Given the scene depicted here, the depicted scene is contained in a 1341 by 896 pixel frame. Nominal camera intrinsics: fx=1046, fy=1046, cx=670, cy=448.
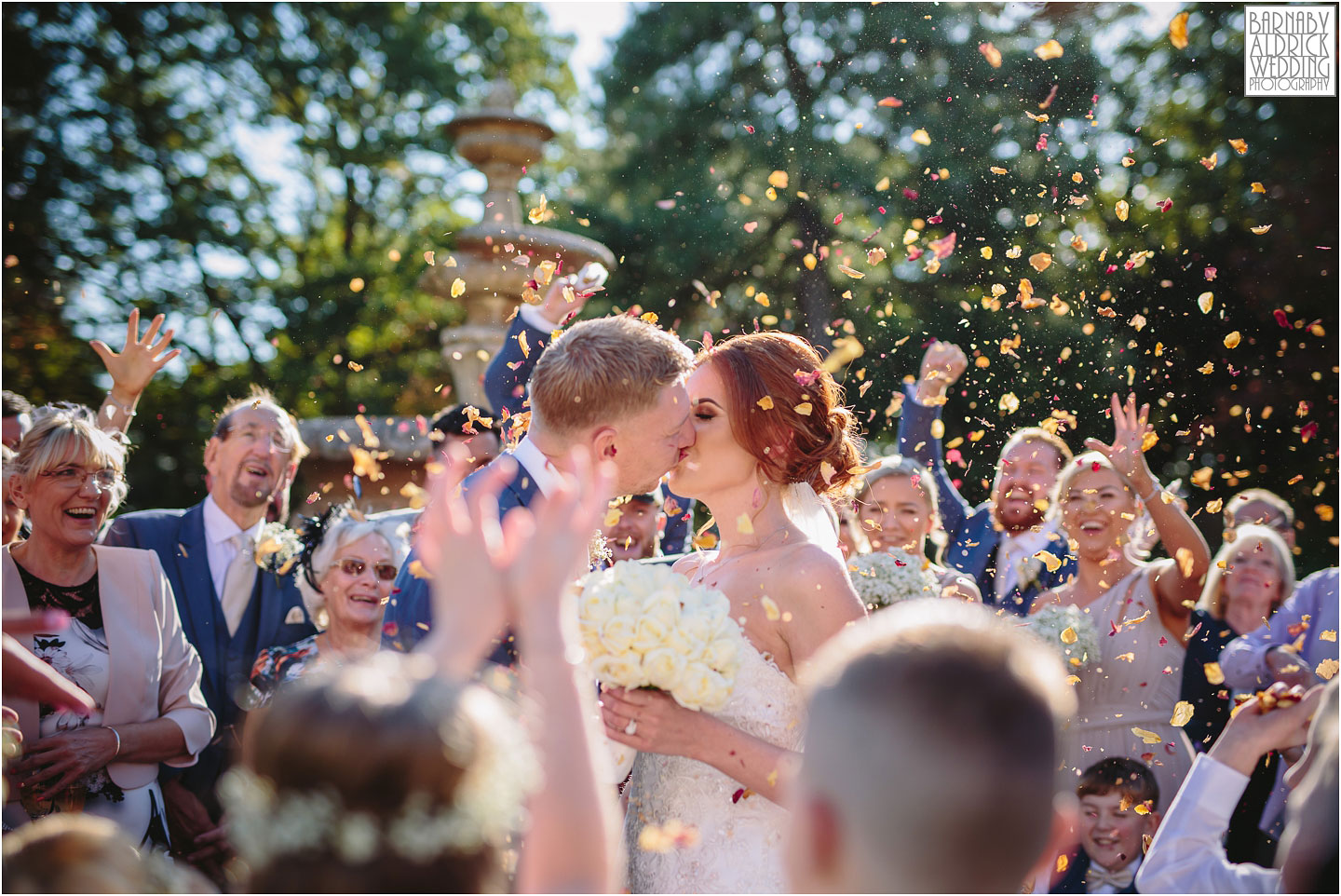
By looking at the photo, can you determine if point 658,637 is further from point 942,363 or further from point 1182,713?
point 942,363

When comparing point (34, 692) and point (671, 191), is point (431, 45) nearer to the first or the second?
point (671, 191)

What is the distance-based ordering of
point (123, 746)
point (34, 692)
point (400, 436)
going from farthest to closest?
point (400, 436)
point (123, 746)
point (34, 692)

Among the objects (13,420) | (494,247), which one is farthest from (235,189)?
(13,420)

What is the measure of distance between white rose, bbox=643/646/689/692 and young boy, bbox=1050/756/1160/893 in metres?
2.59

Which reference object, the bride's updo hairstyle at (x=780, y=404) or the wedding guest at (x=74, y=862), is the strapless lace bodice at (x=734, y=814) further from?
the wedding guest at (x=74, y=862)

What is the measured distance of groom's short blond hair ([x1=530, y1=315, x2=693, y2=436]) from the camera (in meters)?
3.29

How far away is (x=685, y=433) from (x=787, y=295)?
1180cm

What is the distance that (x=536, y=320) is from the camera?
5.20m

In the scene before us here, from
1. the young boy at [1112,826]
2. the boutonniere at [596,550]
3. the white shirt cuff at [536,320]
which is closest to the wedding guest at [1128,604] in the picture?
the young boy at [1112,826]

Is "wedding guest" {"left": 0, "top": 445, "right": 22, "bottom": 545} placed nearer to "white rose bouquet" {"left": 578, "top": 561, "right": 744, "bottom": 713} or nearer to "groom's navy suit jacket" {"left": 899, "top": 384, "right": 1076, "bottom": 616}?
"white rose bouquet" {"left": 578, "top": 561, "right": 744, "bottom": 713}

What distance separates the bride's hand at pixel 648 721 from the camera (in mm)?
2814

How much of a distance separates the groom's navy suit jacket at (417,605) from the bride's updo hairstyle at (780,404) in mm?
793

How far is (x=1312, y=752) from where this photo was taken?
2.06 metres

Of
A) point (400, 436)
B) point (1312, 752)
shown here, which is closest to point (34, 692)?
point (1312, 752)
